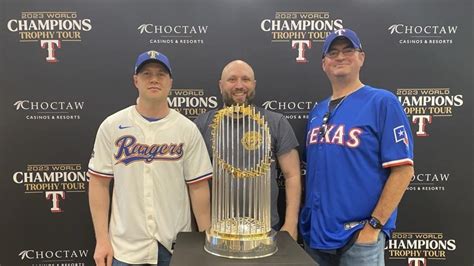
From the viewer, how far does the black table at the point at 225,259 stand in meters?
1.17

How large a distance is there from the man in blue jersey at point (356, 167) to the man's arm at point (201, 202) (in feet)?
1.52

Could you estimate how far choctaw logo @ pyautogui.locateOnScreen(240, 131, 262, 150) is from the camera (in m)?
1.35

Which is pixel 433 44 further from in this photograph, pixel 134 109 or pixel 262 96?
pixel 134 109

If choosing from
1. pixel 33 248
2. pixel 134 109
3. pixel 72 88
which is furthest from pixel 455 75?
pixel 33 248

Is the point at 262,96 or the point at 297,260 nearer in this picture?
the point at 297,260

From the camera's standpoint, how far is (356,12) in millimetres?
2213

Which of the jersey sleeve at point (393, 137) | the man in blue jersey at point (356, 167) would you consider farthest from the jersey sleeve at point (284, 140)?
the jersey sleeve at point (393, 137)

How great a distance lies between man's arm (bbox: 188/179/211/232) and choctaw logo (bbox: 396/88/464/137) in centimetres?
129

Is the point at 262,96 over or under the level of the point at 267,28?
under

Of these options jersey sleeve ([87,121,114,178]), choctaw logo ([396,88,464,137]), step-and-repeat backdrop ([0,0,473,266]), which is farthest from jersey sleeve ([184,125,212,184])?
choctaw logo ([396,88,464,137])

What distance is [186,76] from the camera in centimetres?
221

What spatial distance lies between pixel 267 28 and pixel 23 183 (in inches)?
64.9

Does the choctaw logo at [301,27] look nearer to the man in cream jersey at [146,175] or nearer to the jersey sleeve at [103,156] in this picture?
the man in cream jersey at [146,175]

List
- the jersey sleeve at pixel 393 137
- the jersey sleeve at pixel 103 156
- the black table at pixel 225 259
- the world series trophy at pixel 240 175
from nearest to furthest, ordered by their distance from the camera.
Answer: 1. the black table at pixel 225 259
2. the world series trophy at pixel 240 175
3. the jersey sleeve at pixel 393 137
4. the jersey sleeve at pixel 103 156
